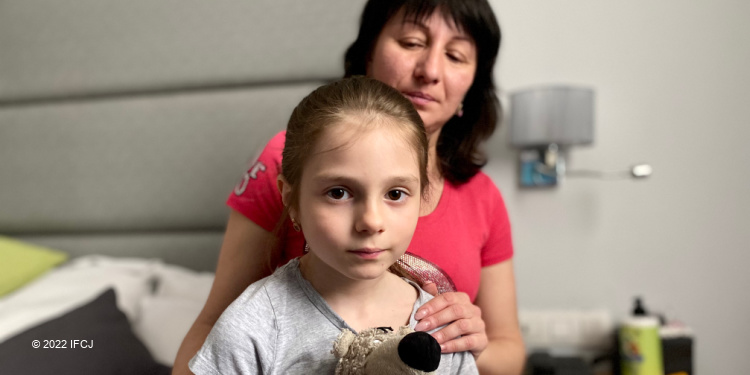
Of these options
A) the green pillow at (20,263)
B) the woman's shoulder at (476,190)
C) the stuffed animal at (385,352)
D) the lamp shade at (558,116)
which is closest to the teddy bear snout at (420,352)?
the stuffed animal at (385,352)

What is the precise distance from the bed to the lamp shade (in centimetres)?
65

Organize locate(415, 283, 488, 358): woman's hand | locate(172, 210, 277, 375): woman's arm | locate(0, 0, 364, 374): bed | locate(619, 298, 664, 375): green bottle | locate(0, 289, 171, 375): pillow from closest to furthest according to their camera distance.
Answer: locate(415, 283, 488, 358): woman's hand → locate(172, 210, 277, 375): woman's arm → locate(0, 289, 171, 375): pillow → locate(619, 298, 664, 375): green bottle → locate(0, 0, 364, 374): bed

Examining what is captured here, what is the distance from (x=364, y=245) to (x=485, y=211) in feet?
1.64

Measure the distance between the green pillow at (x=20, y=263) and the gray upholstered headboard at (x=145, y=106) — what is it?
0.16 metres

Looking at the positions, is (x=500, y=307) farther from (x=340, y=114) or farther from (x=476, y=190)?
(x=340, y=114)

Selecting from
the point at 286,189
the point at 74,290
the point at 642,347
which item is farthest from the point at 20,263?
the point at 642,347

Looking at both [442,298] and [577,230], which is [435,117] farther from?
[577,230]

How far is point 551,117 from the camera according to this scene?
5.24 ft

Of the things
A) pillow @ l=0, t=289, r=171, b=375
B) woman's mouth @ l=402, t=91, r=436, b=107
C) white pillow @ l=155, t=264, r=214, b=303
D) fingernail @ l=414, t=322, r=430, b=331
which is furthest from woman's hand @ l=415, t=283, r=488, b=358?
white pillow @ l=155, t=264, r=214, b=303

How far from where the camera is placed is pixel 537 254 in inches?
70.4

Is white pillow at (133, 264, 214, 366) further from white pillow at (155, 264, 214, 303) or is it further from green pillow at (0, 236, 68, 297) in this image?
green pillow at (0, 236, 68, 297)

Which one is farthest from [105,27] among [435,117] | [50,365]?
[435,117]

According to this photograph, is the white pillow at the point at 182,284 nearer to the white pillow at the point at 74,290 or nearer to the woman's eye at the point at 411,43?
the white pillow at the point at 74,290

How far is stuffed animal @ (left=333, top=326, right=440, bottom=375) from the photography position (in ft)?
1.60
